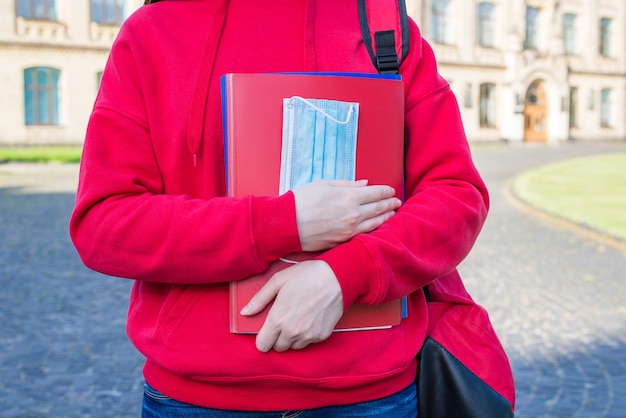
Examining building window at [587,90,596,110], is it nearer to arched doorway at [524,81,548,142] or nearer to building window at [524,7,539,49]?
arched doorway at [524,81,548,142]

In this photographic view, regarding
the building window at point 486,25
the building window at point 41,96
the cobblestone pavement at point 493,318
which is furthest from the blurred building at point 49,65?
the cobblestone pavement at point 493,318

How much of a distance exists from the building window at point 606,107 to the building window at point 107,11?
1100 inches

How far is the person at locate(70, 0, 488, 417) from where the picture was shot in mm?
1308

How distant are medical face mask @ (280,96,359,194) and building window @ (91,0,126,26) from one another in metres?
30.9

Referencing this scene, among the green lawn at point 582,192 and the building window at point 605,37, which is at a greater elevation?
the building window at point 605,37

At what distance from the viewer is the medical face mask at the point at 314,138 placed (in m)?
1.34

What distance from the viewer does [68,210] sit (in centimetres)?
1280

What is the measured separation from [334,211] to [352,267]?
100 millimetres

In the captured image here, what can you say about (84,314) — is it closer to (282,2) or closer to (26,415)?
(26,415)

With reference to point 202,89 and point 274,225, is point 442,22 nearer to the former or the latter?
point 202,89

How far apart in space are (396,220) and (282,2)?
1.66 ft

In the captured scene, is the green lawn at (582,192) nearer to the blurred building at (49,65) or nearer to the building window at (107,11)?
the blurred building at (49,65)

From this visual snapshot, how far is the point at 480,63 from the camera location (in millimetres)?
39062

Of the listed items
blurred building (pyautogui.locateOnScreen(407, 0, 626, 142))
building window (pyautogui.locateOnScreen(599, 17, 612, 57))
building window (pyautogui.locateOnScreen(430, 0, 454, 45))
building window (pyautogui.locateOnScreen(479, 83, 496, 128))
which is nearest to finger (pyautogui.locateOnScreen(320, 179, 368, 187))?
blurred building (pyautogui.locateOnScreen(407, 0, 626, 142))
